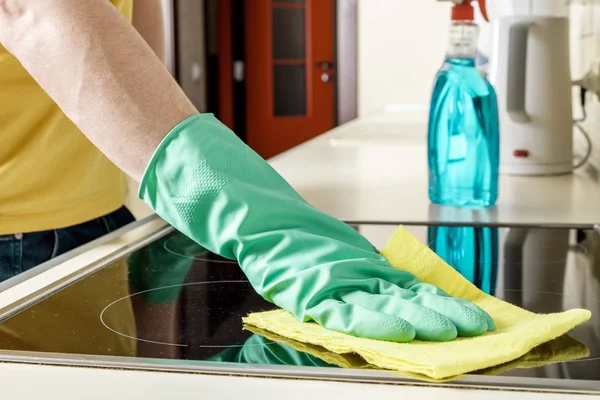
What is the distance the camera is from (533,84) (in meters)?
1.35

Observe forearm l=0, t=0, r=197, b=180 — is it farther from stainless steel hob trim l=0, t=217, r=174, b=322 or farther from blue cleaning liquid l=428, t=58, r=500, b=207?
blue cleaning liquid l=428, t=58, r=500, b=207

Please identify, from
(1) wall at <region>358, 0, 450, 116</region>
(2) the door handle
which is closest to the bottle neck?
(1) wall at <region>358, 0, 450, 116</region>

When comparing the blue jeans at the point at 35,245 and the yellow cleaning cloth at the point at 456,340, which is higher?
the yellow cleaning cloth at the point at 456,340

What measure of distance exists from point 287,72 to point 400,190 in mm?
4867

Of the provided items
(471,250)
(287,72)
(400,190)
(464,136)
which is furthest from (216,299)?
(287,72)

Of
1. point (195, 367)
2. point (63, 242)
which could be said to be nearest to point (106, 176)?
point (63, 242)

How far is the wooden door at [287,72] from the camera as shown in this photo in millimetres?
5961

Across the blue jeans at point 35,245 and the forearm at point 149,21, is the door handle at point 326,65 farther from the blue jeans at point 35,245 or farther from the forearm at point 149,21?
the blue jeans at point 35,245

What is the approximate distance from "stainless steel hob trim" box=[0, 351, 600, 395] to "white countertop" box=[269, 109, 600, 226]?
57 cm

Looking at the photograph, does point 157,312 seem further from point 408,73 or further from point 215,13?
point 215,13

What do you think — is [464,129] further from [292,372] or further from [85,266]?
[292,372]

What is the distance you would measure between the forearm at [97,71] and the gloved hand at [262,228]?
0.07 ft

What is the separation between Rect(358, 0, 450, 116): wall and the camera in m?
4.70

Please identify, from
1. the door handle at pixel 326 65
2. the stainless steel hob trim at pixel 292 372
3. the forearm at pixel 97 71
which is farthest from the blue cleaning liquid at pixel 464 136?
the door handle at pixel 326 65
